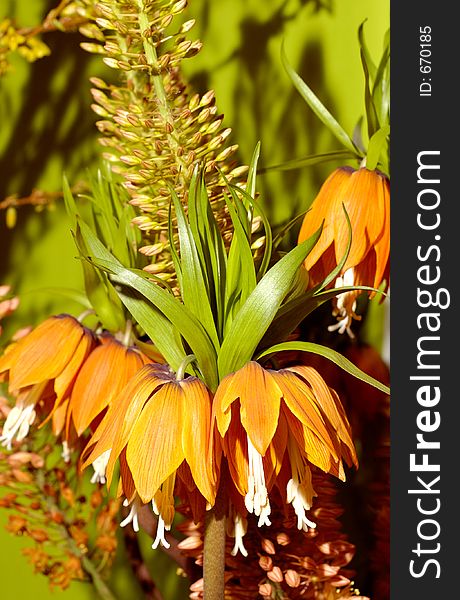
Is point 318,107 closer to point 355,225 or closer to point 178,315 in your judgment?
point 355,225

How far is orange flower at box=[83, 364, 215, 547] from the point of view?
1.18 ft

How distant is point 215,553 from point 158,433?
88mm

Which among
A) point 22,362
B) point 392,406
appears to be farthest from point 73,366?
point 392,406

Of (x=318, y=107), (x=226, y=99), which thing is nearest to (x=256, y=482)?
(x=318, y=107)

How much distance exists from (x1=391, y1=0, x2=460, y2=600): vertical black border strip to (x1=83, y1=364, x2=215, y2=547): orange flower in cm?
13

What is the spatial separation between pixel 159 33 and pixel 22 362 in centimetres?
A: 18

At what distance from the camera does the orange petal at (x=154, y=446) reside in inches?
14.1

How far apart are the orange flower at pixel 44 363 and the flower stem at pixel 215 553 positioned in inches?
4.1

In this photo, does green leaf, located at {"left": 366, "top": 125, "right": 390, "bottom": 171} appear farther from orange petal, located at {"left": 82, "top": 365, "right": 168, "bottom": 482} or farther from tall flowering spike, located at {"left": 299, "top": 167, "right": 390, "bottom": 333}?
orange petal, located at {"left": 82, "top": 365, "right": 168, "bottom": 482}

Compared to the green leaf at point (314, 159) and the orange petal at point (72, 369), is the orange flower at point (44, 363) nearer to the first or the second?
the orange petal at point (72, 369)

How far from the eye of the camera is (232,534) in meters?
0.44

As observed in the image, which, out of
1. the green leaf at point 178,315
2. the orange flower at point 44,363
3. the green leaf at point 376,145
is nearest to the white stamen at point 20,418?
the orange flower at point 44,363

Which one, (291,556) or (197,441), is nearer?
(197,441)

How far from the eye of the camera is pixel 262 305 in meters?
0.38
